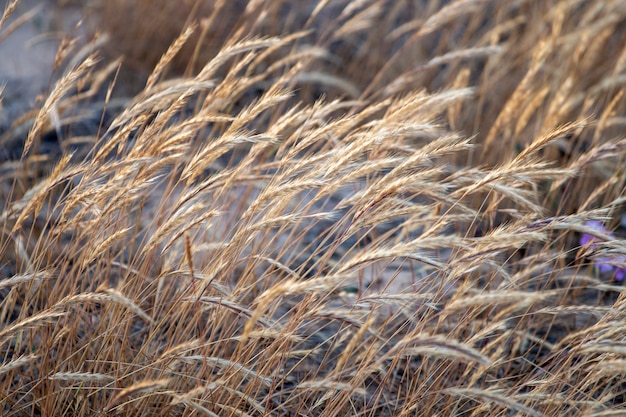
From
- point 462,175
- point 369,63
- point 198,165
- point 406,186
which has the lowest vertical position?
point 369,63

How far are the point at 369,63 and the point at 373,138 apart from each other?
112 inches

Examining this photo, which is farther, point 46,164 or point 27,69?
point 27,69

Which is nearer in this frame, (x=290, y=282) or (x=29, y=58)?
(x=290, y=282)

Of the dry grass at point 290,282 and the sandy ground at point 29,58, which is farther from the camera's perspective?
the sandy ground at point 29,58

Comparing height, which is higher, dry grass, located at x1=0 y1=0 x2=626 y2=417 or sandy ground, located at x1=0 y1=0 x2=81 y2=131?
sandy ground, located at x1=0 y1=0 x2=81 y2=131

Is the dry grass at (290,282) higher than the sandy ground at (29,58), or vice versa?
the sandy ground at (29,58)

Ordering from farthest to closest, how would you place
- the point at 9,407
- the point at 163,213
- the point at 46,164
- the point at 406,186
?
1. the point at 46,164
2. the point at 163,213
3. the point at 9,407
4. the point at 406,186

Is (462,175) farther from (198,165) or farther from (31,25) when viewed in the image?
(31,25)

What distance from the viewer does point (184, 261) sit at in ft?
6.09

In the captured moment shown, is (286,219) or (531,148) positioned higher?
(286,219)

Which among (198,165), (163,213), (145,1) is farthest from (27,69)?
(198,165)

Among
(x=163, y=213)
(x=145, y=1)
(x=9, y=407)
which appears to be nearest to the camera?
(x=9, y=407)

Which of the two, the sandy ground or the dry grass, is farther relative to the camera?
the sandy ground

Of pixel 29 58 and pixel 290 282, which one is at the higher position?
pixel 29 58
